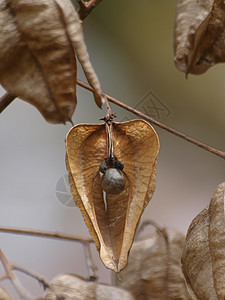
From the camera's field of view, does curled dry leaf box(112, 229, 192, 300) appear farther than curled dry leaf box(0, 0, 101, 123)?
Yes

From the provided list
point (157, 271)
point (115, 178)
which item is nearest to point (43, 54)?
point (115, 178)

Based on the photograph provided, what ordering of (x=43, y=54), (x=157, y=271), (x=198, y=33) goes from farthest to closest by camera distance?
(x=157, y=271) < (x=198, y=33) < (x=43, y=54)

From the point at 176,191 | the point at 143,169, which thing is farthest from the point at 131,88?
the point at 143,169

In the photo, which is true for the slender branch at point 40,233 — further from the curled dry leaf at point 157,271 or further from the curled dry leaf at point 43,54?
the curled dry leaf at point 43,54

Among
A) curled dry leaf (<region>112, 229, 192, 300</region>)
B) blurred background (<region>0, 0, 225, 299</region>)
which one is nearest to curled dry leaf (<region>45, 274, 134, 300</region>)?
curled dry leaf (<region>112, 229, 192, 300</region>)

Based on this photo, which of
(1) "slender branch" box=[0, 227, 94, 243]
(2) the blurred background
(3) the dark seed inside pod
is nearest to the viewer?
(3) the dark seed inside pod

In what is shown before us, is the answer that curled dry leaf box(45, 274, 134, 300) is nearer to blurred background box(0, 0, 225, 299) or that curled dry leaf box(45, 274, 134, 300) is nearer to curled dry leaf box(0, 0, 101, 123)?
Answer: curled dry leaf box(0, 0, 101, 123)

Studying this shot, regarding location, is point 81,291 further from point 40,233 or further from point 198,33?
point 198,33
